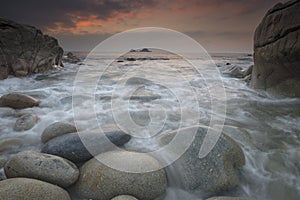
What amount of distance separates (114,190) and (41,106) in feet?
14.5

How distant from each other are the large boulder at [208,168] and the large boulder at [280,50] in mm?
4631

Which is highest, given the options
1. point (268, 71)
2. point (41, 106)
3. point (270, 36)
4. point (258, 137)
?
point (270, 36)

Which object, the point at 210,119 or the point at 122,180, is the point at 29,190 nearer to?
the point at 122,180

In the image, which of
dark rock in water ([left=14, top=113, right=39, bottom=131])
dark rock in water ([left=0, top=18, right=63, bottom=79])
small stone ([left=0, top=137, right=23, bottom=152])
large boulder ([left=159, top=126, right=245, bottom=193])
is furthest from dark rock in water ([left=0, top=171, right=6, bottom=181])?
dark rock in water ([left=0, top=18, right=63, bottom=79])

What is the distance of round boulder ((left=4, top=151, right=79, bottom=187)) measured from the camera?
2172 mm

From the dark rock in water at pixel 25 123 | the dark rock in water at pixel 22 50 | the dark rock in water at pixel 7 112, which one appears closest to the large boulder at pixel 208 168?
the dark rock in water at pixel 25 123

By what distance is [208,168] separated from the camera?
101 inches

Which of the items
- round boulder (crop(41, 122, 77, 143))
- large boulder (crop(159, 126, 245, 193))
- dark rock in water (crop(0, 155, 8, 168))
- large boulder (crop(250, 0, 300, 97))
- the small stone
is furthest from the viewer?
large boulder (crop(250, 0, 300, 97))

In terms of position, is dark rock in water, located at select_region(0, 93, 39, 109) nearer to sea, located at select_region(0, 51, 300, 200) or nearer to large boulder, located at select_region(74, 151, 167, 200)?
sea, located at select_region(0, 51, 300, 200)

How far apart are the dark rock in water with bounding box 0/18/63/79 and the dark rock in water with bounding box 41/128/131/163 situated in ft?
30.0

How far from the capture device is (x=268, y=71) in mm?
7184

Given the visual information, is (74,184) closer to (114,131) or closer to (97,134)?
(97,134)

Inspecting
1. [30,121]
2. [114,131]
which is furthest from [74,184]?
[30,121]

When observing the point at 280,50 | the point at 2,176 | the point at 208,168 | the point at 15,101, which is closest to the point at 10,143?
the point at 2,176
